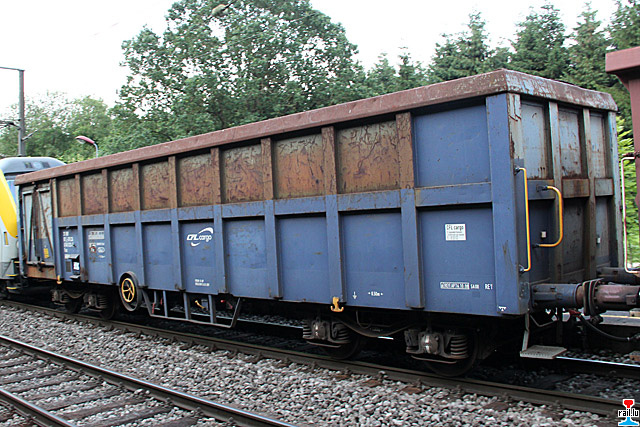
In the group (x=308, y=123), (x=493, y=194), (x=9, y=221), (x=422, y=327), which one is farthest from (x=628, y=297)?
(x=9, y=221)

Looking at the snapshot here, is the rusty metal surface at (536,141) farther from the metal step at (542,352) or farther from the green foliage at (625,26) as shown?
the green foliage at (625,26)

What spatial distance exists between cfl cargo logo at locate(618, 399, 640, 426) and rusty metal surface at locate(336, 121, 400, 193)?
9.02 feet

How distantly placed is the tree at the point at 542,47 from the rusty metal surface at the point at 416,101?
2259cm

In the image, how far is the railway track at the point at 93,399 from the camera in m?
5.47

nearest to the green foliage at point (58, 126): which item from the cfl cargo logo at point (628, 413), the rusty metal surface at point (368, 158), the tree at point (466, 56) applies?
the tree at point (466, 56)

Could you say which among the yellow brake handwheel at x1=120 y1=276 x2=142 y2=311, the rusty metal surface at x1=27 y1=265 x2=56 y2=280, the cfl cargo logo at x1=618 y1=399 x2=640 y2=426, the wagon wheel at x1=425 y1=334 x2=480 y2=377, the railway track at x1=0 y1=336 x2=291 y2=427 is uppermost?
the rusty metal surface at x1=27 y1=265 x2=56 y2=280

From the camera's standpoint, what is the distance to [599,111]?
6453 millimetres

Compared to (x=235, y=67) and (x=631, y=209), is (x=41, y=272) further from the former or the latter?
(x=631, y=209)

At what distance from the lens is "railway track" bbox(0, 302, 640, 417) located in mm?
4836

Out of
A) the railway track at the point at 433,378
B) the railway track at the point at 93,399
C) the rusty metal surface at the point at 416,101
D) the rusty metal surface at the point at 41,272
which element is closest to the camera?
the railway track at the point at 433,378

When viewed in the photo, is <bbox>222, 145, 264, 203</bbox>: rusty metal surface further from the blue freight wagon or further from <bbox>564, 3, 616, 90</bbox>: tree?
<bbox>564, 3, 616, 90</bbox>: tree

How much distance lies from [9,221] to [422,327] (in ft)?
35.9

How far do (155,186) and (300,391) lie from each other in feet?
14.4

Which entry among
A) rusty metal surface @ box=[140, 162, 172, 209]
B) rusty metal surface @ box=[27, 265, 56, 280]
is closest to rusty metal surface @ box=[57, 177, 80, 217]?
rusty metal surface @ box=[27, 265, 56, 280]
